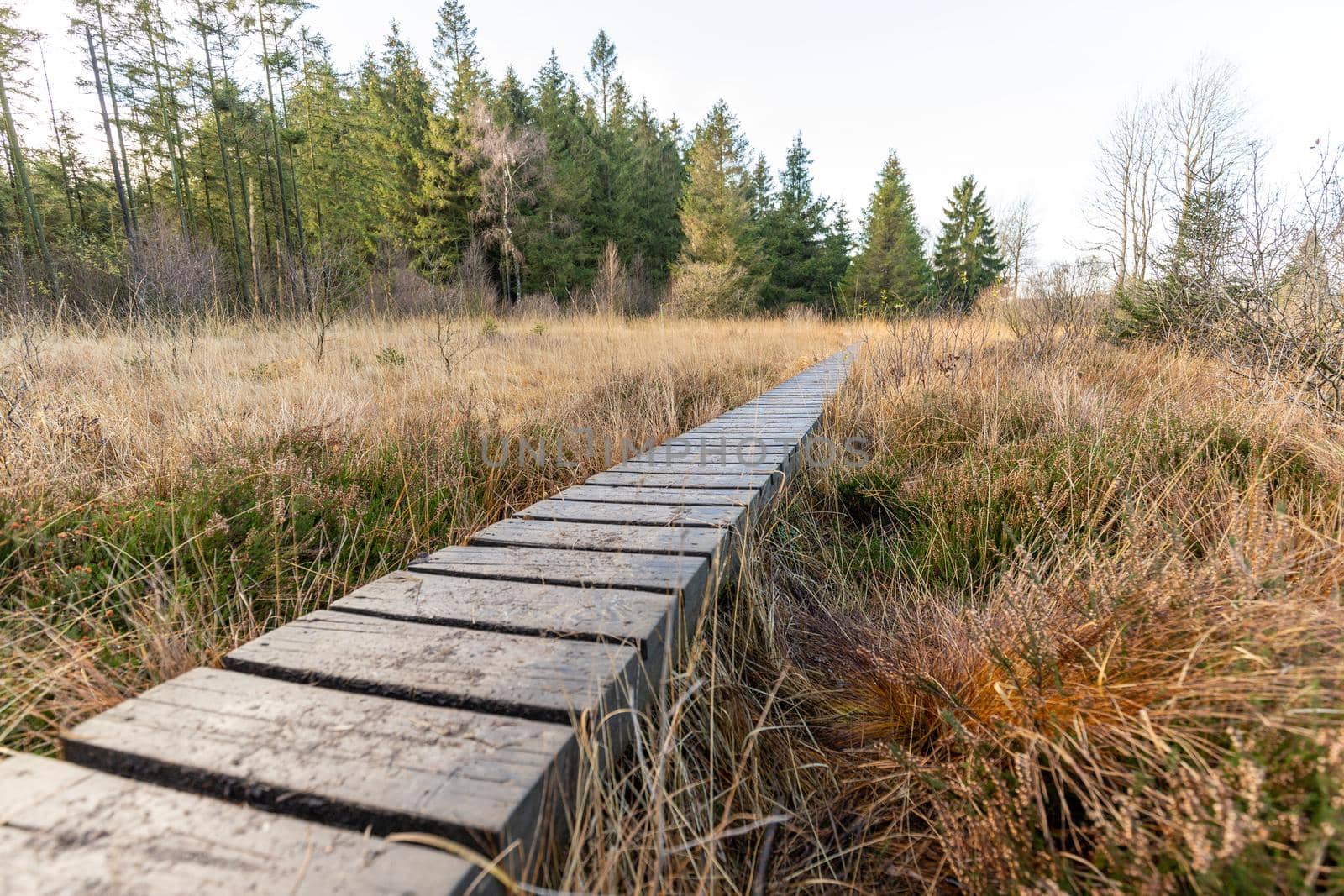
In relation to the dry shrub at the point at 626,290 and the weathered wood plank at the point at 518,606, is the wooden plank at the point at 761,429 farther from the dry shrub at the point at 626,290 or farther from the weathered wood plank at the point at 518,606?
the dry shrub at the point at 626,290

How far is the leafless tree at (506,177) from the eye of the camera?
20.9 m

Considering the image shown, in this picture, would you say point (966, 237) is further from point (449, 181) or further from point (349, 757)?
point (349, 757)

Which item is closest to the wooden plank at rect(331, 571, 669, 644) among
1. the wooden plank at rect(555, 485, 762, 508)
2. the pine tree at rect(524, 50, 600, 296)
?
the wooden plank at rect(555, 485, 762, 508)

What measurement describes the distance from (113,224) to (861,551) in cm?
3112

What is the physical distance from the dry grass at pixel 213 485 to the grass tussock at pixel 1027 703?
116cm

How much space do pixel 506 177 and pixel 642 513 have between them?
22560mm

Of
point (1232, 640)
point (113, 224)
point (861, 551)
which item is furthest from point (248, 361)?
point (113, 224)

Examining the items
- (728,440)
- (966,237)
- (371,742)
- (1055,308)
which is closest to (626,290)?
(1055,308)

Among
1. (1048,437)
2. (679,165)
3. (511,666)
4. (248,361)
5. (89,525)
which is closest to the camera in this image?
(511,666)

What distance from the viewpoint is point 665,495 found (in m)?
2.26

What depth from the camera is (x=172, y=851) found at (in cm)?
67

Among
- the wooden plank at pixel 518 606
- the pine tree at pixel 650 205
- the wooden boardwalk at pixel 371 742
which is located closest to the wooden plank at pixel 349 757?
the wooden boardwalk at pixel 371 742

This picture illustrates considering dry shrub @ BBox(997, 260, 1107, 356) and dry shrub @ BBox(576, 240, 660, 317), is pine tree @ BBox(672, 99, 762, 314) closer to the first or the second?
dry shrub @ BBox(576, 240, 660, 317)

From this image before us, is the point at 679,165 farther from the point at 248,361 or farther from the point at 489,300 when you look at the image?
the point at 248,361
